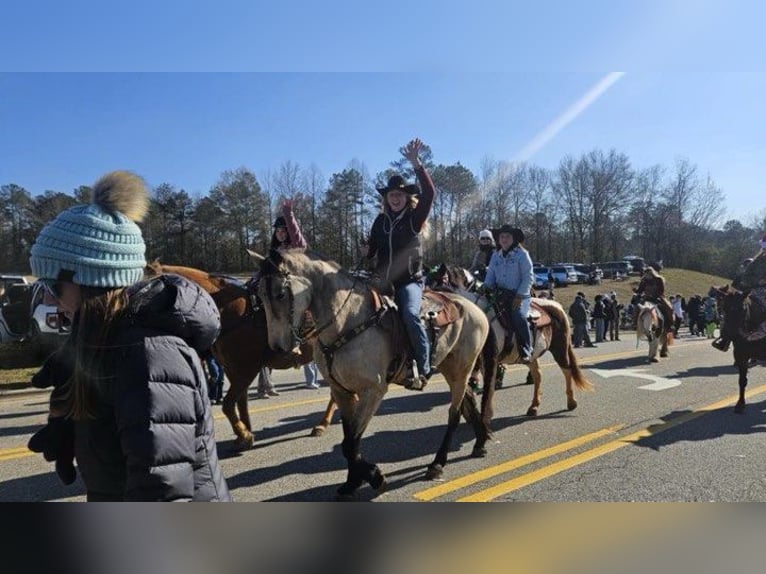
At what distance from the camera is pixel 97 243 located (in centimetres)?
139

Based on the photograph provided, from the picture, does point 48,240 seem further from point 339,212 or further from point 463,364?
point 463,364

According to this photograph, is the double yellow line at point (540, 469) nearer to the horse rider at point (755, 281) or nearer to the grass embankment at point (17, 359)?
the horse rider at point (755, 281)

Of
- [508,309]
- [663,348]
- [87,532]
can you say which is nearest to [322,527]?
[87,532]

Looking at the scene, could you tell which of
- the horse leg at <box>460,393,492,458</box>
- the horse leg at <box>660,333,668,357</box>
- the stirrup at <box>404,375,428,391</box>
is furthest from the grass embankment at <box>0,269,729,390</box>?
the stirrup at <box>404,375,428,391</box>

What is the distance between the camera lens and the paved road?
3.97m

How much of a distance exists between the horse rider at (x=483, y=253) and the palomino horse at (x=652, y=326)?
6.69 metres

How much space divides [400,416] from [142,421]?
224 inches

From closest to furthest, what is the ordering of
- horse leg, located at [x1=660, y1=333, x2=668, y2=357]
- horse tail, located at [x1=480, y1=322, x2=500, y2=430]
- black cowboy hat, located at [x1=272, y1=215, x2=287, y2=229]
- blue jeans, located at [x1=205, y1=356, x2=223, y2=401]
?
black cowboy hat, located at [x1=272, y1=215, x2=287, y2=229] → horse tail, located at [x1=480, y1=322, x2=500, y2=430] → blue jeans, located at [x1=205, y1=356, x2=223, y2=401] → horse leg, located at [x1=660, y1=333, x2=668, y2=357]

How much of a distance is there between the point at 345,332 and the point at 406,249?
0.92m

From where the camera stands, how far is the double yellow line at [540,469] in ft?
12.9

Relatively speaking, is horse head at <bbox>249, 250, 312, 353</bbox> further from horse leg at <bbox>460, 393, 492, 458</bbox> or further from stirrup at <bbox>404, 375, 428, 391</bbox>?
horse leg at <bbox>460, 393, 492, 458</bbox>

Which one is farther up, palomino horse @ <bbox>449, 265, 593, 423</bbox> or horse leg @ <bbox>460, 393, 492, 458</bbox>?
palomino horse @ <bbox>449, 265, 593, 423</bbox>

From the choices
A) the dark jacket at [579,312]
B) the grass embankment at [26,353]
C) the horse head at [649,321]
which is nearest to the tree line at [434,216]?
the grass embankment at [26,353]

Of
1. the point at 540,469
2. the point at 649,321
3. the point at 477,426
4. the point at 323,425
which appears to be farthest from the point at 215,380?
the point at 649,321
